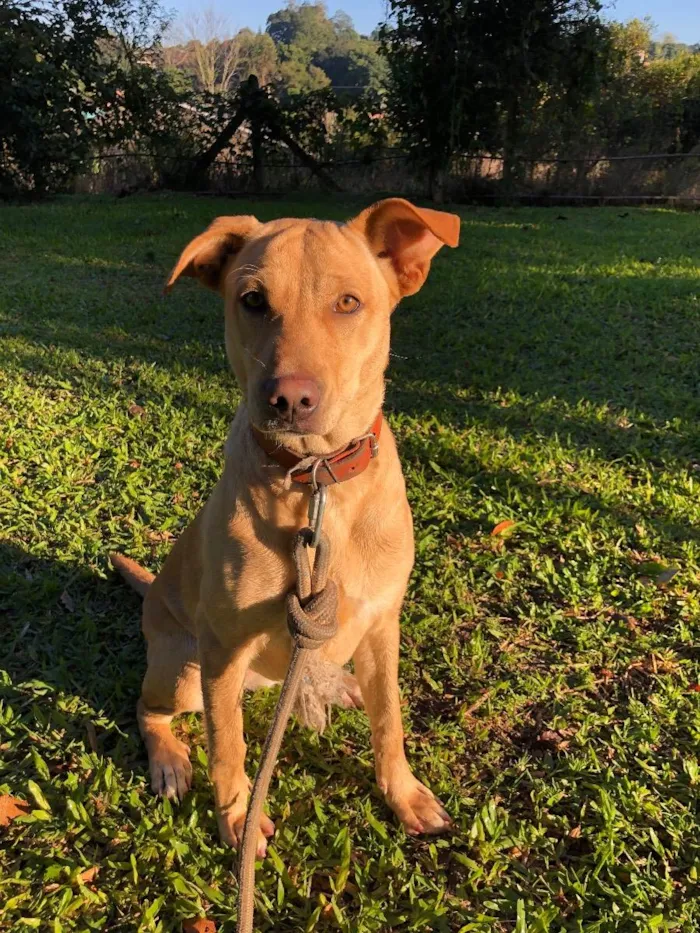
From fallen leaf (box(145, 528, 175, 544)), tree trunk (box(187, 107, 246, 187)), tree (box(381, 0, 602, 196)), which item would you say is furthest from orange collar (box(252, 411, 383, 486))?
tree trunk (box(187, 107, 246, 187))

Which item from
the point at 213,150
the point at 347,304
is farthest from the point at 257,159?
the point at 347,304

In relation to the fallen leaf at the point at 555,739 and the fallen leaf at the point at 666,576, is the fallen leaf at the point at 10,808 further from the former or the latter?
the fallen leaf at the point at 666,576

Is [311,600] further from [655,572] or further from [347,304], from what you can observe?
[655,572]

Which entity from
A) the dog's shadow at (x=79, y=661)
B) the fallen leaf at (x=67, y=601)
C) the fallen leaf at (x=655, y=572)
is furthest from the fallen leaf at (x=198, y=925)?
the fallen leaf at (x=655, y=572)

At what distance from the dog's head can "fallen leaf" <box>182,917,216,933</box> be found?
4.90ft

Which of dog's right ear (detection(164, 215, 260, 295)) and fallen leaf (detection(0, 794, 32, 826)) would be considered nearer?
dog's right ear (detection(164, 215, 260, 295))

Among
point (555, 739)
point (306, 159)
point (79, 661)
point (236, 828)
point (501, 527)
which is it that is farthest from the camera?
point (306, 159)

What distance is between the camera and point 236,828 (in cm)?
224

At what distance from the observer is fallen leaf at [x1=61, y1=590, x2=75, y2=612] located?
129 inches

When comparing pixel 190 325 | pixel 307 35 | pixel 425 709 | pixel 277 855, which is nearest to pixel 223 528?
pixel 277 855

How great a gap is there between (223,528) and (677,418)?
4.11 metres

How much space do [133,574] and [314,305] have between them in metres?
1.87

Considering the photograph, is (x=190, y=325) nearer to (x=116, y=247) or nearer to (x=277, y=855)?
(x=116, y=247)

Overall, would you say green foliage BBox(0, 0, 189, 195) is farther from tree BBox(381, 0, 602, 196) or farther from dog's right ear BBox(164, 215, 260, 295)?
dog's right ear BBox(164, 215, 260, 295)
